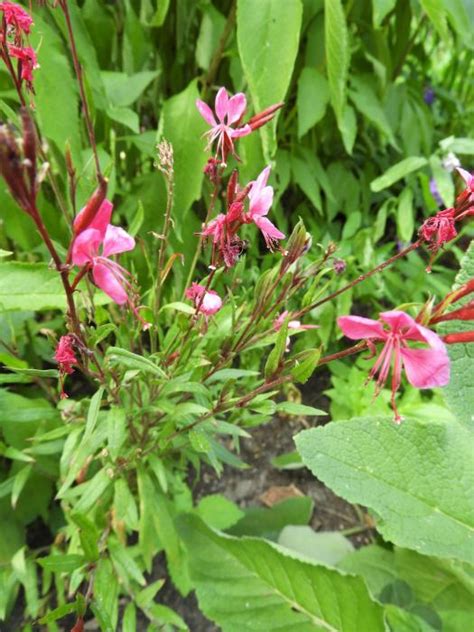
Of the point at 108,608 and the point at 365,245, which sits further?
the point at 365,245

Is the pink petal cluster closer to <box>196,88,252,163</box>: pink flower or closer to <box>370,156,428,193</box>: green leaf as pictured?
<box>196,88,252,163</box>: pink flower

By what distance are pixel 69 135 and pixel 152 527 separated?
1.93 ft

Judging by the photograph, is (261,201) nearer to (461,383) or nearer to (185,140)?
(461,383)

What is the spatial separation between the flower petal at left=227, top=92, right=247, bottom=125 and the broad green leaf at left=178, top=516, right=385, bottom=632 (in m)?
0.52

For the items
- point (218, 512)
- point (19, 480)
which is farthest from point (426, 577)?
point (19, 480)

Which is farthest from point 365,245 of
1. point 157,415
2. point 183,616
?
point 183,616

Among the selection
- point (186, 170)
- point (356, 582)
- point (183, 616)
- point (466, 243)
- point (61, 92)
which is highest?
point (61, 92)

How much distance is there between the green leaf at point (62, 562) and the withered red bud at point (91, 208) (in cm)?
47

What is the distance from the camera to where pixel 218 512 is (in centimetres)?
101

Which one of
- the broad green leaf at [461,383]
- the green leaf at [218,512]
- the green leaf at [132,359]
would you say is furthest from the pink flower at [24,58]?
the green leaf at [218,512]

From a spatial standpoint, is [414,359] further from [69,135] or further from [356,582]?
[69,135]

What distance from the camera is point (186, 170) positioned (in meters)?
0.89

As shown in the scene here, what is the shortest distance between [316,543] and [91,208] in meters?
0.85

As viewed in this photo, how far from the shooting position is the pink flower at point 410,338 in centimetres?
40
